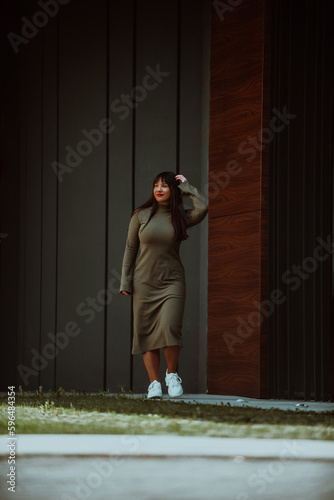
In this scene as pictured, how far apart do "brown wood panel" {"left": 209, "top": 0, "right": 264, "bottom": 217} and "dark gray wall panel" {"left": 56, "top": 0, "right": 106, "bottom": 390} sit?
4.95ft

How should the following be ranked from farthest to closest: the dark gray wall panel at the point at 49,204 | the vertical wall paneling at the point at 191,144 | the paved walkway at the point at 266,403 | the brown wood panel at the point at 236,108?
the dark gray wall panel at the point at 49,204 < the vertical wall paneling at the point at 191,144 < the brown wood panel at the point at 236,108 < the paved walkway at the point at 266,403

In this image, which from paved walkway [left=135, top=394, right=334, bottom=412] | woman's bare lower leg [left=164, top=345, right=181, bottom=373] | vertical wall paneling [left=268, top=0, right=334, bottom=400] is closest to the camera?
paved walkway [left=135, top=394, right=334, bottom=412]

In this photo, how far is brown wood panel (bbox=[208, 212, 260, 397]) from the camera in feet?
25.5

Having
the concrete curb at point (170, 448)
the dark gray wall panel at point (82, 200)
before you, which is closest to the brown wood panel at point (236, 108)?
the dark gray wall panel at point (82, 200)

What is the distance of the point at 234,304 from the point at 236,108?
193 cm

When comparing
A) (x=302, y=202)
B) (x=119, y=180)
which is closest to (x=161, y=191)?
(x=302, y=202)

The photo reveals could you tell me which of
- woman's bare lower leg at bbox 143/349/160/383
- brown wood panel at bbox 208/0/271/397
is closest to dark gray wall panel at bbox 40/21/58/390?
brown wood panel at bbox 208/0/271/397

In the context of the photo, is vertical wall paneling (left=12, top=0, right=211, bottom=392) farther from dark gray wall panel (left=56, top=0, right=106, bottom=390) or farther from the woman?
the woman

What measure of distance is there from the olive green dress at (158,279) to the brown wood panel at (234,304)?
3.46ft

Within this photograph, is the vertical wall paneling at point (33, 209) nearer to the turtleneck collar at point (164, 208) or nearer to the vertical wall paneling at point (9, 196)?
the vertical wall paneling at point (9, 196)

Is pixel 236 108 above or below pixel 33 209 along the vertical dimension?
above

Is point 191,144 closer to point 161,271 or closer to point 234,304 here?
point 234,304

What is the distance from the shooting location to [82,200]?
948cm

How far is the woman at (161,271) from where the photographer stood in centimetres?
687
